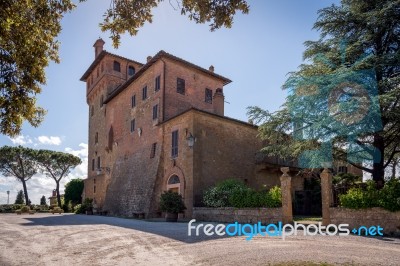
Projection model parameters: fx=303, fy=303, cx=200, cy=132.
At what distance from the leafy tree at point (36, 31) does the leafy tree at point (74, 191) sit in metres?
33.9

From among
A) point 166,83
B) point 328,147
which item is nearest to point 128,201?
point 166,83

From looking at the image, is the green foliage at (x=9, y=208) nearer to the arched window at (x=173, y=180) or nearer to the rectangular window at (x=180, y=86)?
the arched window at (x=173, y=180)

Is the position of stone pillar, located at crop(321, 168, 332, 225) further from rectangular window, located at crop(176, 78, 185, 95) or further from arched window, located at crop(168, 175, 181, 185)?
rectangular window, located at crop(176, 78, 185, 95)

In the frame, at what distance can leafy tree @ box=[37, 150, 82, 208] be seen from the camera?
44312 mm

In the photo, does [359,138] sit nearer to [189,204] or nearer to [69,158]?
[189,204]

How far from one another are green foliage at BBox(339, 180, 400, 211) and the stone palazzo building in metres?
8.50

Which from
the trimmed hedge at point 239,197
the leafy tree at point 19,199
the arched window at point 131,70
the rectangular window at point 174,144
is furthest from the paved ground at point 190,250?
the leafy tree at point 19,199

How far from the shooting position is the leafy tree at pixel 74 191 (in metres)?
38.0

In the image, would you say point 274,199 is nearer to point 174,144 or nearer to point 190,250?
point 190,250

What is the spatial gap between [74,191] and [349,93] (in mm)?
35321

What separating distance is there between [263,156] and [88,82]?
23.7m

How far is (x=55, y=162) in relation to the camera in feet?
148

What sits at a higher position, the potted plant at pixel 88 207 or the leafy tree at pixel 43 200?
the potted plant at pixel 88 207

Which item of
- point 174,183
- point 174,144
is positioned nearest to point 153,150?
point 174,144
